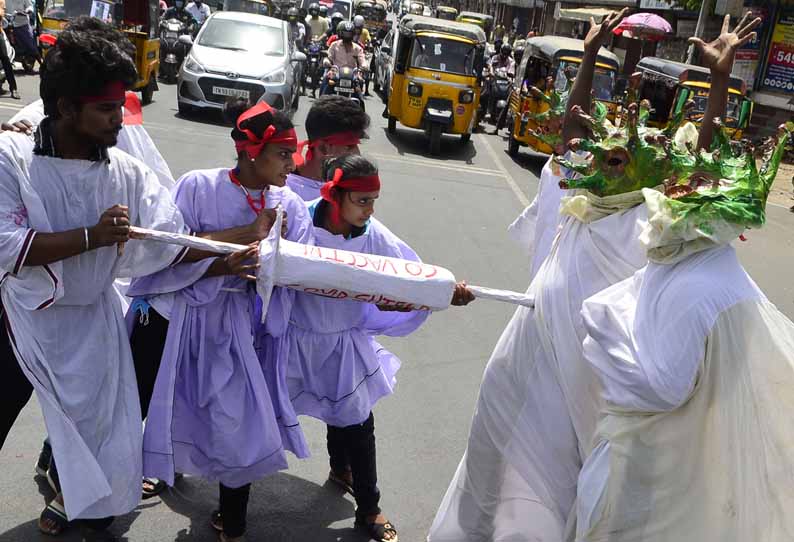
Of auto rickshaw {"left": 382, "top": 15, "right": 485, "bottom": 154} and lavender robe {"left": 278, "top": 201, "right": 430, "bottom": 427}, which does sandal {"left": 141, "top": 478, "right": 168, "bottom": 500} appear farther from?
auto rickshaw {"left": 382, "top": 15, "right": 485, "bottom": 154}

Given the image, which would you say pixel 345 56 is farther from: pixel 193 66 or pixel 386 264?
pixel 386 264

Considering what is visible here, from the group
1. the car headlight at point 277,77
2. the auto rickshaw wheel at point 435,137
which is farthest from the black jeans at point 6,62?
the auto rickshaw wheel at point 435,137

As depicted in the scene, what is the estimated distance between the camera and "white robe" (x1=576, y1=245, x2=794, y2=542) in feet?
7.81

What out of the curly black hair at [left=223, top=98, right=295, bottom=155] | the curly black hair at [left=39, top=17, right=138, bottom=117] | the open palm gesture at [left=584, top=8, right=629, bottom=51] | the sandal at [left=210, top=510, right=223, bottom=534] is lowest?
the sandal at [left=210, top=510, right=223, bottom=534]

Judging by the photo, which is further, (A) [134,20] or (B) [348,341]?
(A) [134,20]

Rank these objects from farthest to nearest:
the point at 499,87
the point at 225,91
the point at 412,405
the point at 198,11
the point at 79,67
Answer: the point at 198,11, the point at 499,87, the point at 225,91, the point at 412,405, the point at 79,67

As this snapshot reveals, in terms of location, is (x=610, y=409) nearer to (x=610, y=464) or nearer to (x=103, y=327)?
(x=610, y=464)

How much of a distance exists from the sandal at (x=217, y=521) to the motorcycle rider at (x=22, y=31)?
13.7 m

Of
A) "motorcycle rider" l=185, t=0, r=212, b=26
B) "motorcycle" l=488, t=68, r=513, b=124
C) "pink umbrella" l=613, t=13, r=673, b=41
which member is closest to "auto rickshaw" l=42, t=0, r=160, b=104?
"motorcycle" l=488, t=68, r=513, b=124

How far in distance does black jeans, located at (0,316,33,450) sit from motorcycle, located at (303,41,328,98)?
17566mm

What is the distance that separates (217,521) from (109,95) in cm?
176

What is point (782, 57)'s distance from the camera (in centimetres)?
1981

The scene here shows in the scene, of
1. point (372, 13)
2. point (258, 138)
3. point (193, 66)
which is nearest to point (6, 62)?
point (193, 66)

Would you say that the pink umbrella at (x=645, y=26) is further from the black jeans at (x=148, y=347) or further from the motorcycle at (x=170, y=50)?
the black jeans at (x=148, y=347)
